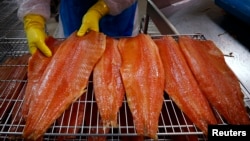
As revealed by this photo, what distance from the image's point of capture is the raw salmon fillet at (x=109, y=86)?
39.6 inches

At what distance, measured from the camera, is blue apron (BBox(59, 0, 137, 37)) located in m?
2.19

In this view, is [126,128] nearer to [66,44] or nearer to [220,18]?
[66,44]

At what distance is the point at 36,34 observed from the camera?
1.54 meters

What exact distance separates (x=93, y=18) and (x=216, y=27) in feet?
3.93

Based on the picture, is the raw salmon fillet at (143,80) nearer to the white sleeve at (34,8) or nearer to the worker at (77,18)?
the worker at (77,18)

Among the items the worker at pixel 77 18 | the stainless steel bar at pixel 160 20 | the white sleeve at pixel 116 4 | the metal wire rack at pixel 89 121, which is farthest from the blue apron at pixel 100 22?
the metal wire rack at pixel 89 121

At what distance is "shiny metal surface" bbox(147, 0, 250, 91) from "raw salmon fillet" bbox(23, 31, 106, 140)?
38.4 inches

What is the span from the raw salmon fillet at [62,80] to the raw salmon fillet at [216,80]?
551 millimetres

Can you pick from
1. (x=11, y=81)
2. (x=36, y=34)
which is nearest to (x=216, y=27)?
(x=36, y=34)

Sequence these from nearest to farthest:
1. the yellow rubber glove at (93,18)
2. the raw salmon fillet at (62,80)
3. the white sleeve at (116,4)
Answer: the raw salmon fillet at (62,80)
the yellow rubber glove at (93,18)
the white sleeve at (116,4)

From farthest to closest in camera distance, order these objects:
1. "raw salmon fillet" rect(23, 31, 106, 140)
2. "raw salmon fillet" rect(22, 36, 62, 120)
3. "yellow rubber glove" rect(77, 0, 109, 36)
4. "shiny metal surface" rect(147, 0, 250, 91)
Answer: "shiny metal surface" rect(147, 0, 250, 91)
"yellow rubber glove" rect(77, 0, 109, 36)
"raw salmon fillet" rect(22, 36, 62, 120)
"raw salmon fillet" rect(23, 31, 106, 140)

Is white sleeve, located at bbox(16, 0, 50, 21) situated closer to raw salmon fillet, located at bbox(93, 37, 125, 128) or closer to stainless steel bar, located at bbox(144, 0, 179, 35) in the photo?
raw salmon fillet, located at bbox(93, 37, 125, 128)

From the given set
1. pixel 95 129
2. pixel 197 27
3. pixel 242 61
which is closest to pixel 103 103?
pixel 95 129

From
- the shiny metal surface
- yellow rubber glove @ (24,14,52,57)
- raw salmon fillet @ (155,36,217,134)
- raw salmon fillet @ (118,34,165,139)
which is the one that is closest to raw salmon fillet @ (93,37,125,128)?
raw salmon fillet @ (118,34,165,139)
